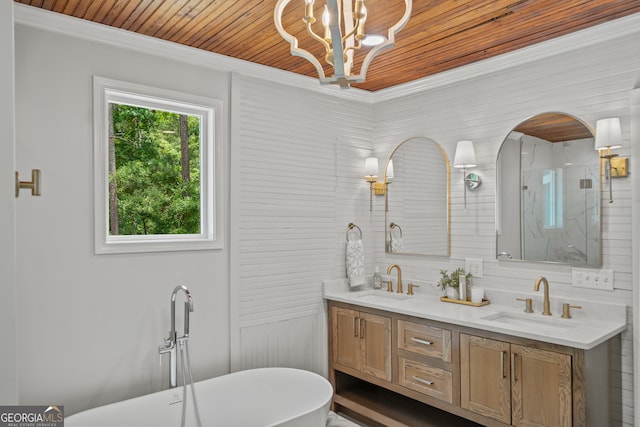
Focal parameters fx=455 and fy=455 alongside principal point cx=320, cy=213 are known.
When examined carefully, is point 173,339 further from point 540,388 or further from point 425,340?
point 540,388

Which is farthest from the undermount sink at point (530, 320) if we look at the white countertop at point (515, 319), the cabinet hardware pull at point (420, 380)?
the cabinet hardware pull at point (420, 380)

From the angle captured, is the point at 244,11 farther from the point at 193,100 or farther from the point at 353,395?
the point at 353,395

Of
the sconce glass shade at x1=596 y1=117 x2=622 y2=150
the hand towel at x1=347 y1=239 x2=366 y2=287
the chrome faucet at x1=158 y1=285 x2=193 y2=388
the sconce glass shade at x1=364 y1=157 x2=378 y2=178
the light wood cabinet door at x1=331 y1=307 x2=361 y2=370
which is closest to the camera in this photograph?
the sconce glass shade at x1=596 y1=117 x2=622 y2=150

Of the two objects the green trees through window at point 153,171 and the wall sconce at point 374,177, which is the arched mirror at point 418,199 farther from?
the green trees through window at point 153,171

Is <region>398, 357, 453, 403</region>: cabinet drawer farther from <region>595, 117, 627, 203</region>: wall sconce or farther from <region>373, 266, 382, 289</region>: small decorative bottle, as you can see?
<region>595, 117, 627, 203</region>: wall sconce

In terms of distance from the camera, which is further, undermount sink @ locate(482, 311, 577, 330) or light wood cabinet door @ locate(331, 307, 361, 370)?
light wood cabinet door @ locate(331, 307, 361, 370)

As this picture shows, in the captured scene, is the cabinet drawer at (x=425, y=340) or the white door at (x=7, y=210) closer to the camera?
the white door at (x=7, y=210)

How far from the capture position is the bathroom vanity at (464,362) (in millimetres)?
2176

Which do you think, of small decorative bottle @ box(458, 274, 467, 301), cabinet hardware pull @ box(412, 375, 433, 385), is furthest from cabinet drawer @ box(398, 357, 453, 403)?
small decorative bottle @ box(458, 274, 467, 301)

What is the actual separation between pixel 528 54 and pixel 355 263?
1.88 metres

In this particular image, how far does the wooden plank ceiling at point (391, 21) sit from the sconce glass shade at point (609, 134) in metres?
0.55

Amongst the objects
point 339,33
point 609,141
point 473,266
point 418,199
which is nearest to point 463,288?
point 473,266

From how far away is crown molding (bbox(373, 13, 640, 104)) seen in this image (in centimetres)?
245

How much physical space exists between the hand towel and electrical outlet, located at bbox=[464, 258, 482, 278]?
0.82 meters
